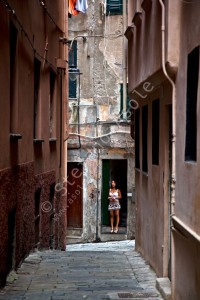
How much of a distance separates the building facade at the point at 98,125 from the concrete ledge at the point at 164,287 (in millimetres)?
13779

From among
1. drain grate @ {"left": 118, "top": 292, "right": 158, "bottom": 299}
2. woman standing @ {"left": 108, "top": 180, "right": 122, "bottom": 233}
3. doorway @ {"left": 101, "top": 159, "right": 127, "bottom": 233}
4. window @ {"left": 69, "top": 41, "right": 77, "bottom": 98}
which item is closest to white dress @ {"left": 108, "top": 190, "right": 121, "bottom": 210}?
woman standing @ {"left": 108, "top": 180, "right": 122, "bottom": 233}

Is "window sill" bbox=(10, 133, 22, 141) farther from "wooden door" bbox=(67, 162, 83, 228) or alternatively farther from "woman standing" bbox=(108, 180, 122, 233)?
"wooden door" bbox=(67, 162, 83, 228)

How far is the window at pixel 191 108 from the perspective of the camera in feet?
26.9

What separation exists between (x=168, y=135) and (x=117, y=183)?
1422 cm

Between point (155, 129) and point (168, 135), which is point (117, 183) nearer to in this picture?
point (155, 129)

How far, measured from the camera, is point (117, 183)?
25125 mm

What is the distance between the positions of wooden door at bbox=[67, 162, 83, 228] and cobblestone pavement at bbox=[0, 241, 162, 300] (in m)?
9.53

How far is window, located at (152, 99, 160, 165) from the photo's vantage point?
12486mm

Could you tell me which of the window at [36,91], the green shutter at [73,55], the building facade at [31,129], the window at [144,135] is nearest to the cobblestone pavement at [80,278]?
the building facade at [31,129]

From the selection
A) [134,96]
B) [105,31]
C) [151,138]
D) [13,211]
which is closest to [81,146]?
[105,31]

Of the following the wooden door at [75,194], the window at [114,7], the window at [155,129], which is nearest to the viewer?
the window at [155,129]

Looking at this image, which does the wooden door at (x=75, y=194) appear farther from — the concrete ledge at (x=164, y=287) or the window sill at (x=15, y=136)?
the concrete ledge at (x=164, y=287)

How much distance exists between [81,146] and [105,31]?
4.58 metres

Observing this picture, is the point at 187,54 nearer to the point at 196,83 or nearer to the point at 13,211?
the point at 196,83
